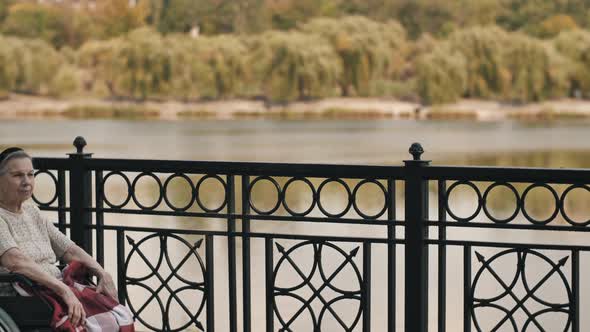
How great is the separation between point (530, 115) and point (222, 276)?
34108mm

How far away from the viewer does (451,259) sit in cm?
1054

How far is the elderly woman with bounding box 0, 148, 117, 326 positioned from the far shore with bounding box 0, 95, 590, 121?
1550 inches

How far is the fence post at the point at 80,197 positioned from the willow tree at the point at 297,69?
38172mm

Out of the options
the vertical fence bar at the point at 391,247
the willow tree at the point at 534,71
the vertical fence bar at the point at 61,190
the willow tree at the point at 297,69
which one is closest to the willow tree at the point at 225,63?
the willow tree at the point at 297,69

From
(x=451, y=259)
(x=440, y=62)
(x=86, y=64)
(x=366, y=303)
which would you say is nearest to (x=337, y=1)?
(x=440, y=62)

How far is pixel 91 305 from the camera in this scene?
310 cm

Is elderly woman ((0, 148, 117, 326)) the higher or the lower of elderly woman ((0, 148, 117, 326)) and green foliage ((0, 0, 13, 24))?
the lower

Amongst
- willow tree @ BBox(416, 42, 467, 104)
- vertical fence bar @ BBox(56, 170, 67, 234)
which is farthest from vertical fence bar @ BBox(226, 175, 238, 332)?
willow tree @ BBox(416, 42, 467, 104)

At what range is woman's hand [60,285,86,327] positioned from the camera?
9.69ft

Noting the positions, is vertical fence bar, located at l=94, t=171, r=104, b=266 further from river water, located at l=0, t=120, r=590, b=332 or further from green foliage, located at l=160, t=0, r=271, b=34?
green foliage, located at l=160, t=0, r=271, b=34

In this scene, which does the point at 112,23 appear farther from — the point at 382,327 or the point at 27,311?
the point at 27,311

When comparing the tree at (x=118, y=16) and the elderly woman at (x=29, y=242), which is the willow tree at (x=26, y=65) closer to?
the tree at (x=118, y=16)

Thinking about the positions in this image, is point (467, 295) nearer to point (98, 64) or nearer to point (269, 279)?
point (269, 279)

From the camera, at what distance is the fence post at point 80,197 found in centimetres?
384
